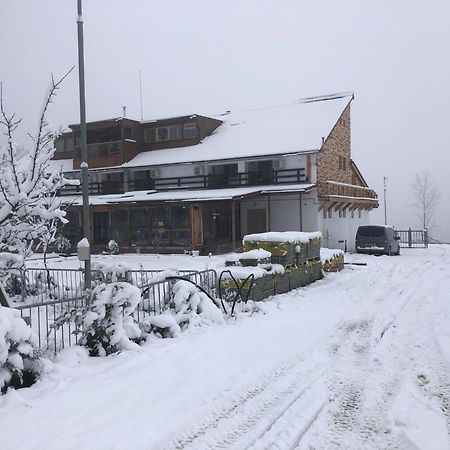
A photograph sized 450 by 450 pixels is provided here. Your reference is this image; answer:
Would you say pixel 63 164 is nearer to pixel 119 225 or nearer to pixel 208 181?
pixel 119 225

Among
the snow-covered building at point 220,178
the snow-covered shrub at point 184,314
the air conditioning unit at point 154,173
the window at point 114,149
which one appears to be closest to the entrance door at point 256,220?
the snow-covered building at point 220,178

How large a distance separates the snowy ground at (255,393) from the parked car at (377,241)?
1758 centimetres

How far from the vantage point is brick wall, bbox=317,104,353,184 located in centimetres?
2952

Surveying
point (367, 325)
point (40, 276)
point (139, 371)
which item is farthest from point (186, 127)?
point (139, 371)

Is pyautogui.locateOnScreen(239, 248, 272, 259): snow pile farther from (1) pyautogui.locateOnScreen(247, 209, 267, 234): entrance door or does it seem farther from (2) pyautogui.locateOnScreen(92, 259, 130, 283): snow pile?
(1) pyautogui.locateOnScreen(247, 209, 267, 234): entrance door

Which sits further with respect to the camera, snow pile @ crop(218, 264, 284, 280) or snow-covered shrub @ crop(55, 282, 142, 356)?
snow pile @ crop(218, 264, 284, 280)

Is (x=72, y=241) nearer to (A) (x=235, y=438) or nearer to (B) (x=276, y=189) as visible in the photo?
(B) (x=276, y=189)

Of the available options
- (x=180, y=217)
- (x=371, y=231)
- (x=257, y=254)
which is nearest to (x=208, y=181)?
(x=180, y=217)

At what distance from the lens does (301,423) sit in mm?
4734

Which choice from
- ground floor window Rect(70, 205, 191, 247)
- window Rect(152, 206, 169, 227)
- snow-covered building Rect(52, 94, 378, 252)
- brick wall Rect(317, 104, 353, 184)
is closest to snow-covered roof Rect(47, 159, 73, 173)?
snow-covered building Rect(52, 94, 378, 252)

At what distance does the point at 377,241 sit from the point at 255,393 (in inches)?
887

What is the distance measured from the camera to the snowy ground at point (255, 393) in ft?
14.8

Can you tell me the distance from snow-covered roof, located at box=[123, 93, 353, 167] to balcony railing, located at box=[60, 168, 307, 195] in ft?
4.53

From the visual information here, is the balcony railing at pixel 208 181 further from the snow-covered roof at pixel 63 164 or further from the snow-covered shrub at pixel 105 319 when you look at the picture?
the snow-covered shrub at pixel 105 319
